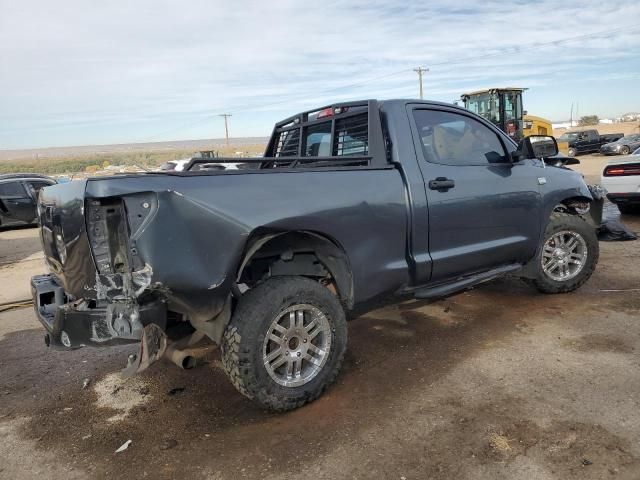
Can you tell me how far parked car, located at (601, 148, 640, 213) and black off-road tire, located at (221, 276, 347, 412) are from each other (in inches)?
321

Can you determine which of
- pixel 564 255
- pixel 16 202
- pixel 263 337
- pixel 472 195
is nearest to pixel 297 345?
pixel 263 337

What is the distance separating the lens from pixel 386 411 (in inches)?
125

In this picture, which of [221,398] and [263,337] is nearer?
[263,337]

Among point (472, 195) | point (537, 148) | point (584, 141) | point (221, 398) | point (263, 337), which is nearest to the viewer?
point (263, 337)

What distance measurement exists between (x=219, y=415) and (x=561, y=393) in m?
2.20

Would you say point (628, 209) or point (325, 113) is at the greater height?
point (325, 113)

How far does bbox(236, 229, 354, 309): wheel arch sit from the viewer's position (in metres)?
3.08

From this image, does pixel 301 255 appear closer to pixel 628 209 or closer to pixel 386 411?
pixel 386 411

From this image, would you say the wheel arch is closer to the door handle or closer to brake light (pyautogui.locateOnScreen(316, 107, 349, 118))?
the door handle

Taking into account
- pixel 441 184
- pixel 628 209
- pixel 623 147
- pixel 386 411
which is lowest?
pixel 386 411

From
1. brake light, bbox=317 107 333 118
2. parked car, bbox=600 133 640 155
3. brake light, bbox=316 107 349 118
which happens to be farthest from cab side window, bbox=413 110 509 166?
parked car, bbox=600 133 640 155

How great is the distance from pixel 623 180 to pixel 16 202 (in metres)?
14.1

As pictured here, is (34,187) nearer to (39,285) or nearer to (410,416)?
(39,285)

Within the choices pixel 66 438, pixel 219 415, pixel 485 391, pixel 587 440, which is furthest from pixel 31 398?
pixel 587 440
